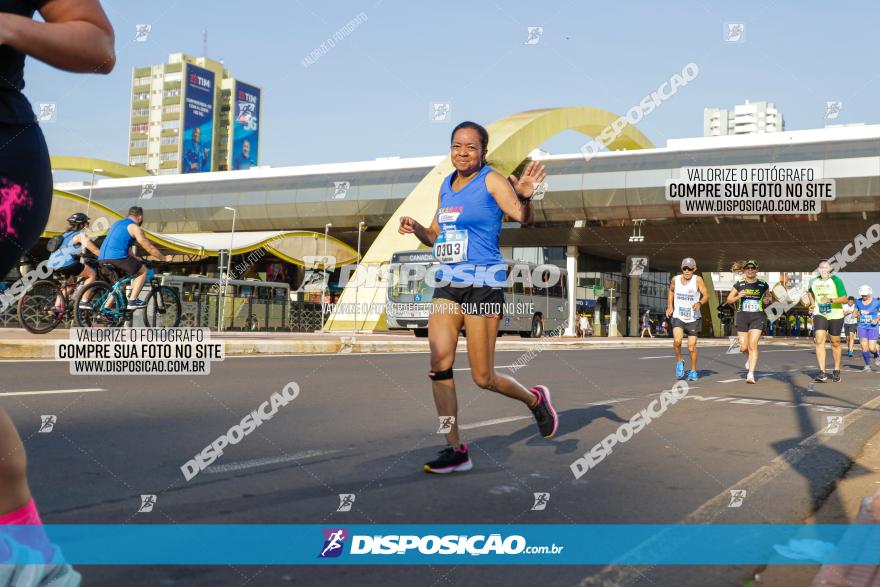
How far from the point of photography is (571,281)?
48375 millimetres

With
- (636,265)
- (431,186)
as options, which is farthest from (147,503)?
(636,265)

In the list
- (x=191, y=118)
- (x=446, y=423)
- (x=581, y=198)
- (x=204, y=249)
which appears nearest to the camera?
(x=446, y=423)

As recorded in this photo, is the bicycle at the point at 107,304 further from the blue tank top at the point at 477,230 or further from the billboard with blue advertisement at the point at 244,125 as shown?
the billboard with blue advertisement at the point at 244,125

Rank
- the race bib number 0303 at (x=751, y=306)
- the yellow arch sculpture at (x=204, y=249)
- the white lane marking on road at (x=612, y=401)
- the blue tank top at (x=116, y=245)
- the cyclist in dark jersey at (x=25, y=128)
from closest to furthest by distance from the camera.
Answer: the cyclist in dark jersey at (x=25, y=128), the white lane marking on road at (x=612, y=401), the blue tank top at (x=116, y=245), the race bib number 0303 at (x=751, y=306), the yellow arch sculpture at (x=204, y=249)

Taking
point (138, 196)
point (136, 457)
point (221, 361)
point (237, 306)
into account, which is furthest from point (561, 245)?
point (136, 457)

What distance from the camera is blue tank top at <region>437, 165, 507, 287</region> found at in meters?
4.55

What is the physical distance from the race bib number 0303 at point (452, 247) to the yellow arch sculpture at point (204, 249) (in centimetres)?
2956

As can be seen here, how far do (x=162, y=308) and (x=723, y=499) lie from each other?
1031cm

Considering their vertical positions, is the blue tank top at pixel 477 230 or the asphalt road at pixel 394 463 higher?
the blue tank top at pixel 477 230

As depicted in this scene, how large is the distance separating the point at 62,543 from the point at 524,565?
156cm

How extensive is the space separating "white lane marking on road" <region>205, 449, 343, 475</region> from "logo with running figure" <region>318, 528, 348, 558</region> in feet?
3.96

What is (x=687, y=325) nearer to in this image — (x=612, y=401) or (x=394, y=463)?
(x=612, y=401)

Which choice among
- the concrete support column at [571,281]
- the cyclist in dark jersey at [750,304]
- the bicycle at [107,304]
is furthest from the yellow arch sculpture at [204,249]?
the cyclist in dark jersey at [750,304]

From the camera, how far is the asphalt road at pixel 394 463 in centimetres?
302
